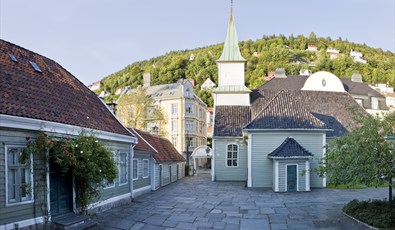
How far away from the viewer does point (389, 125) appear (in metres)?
10.9

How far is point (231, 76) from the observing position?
99.9 feet

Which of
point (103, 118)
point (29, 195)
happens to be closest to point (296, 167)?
point (103, 118)

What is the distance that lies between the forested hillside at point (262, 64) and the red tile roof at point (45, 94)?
6684 cm

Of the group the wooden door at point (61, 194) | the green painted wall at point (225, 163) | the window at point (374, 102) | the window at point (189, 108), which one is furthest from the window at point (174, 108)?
the wooden door at point (61, 194)

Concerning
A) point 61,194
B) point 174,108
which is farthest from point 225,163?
point 174,108

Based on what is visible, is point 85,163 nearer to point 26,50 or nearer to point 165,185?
point 26,50

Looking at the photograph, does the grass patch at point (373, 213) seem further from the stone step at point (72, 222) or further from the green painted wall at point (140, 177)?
the green painted wall at point (140, 177)

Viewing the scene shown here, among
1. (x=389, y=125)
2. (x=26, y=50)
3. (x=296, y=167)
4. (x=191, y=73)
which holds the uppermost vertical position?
(x=191, y=73)

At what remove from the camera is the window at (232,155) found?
27422 mm

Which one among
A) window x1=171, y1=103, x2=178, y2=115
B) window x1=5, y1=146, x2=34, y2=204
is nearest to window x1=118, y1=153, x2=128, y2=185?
window x1=5, y1=146, x2=34, y2=204

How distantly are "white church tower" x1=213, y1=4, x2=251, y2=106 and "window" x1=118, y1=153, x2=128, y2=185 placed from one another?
1462cm

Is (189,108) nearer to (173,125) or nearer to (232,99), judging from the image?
(173,125)

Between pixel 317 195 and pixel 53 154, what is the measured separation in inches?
560

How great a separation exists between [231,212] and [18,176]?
807 centimetres
